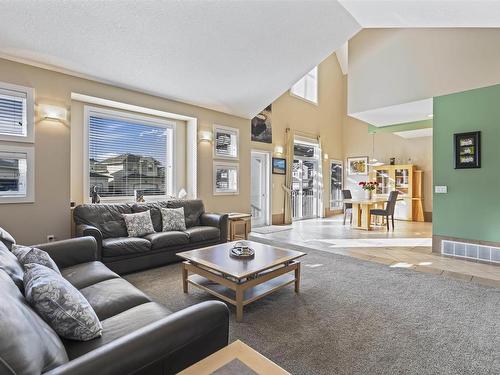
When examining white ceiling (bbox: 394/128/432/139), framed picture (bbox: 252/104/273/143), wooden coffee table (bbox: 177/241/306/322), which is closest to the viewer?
wooden coffee table (bbox: 177/241/306/322)

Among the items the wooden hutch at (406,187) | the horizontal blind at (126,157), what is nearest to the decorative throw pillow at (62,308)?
the horizontal blind at (126,157)

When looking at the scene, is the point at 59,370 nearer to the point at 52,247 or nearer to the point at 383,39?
the point at 52,247

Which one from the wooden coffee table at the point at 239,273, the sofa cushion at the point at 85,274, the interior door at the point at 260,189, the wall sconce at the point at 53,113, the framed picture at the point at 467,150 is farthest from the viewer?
the interior door at the point at 260,189

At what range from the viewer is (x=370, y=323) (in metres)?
2.33

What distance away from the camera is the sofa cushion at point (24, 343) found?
0.81m

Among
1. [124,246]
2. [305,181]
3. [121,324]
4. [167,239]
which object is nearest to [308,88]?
[305,181]

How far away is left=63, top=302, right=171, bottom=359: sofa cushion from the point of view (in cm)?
129

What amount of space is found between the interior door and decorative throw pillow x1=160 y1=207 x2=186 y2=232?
11.2 feet

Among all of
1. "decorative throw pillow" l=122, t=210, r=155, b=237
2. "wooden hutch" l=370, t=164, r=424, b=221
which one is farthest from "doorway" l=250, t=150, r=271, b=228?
"wooden hutch" l=370, t=164, r=424, b=221

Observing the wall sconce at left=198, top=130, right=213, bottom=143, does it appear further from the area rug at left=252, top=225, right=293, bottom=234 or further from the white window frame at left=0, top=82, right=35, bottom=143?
the white window frame at left=0, top=82, right=35, bottom=143

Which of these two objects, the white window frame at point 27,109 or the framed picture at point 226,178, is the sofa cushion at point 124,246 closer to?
the white window frame at point 27,109

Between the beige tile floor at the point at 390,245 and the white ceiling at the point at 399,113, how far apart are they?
273cm

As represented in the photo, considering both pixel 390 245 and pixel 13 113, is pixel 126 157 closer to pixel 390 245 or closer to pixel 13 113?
pixel 13 113

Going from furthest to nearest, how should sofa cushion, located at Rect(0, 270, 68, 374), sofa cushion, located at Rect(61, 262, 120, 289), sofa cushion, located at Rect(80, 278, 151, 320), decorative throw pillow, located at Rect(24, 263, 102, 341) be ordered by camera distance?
sofa cushion, located at Rect(61, 262, 120, 289) → sofa cushion, located at Rect(80, 278, 151, 320) → decorative throw pillow, located at Rect(24, 263, 102, 341) → sofa cushion, located at Rect(0, 270, 68, 374)
